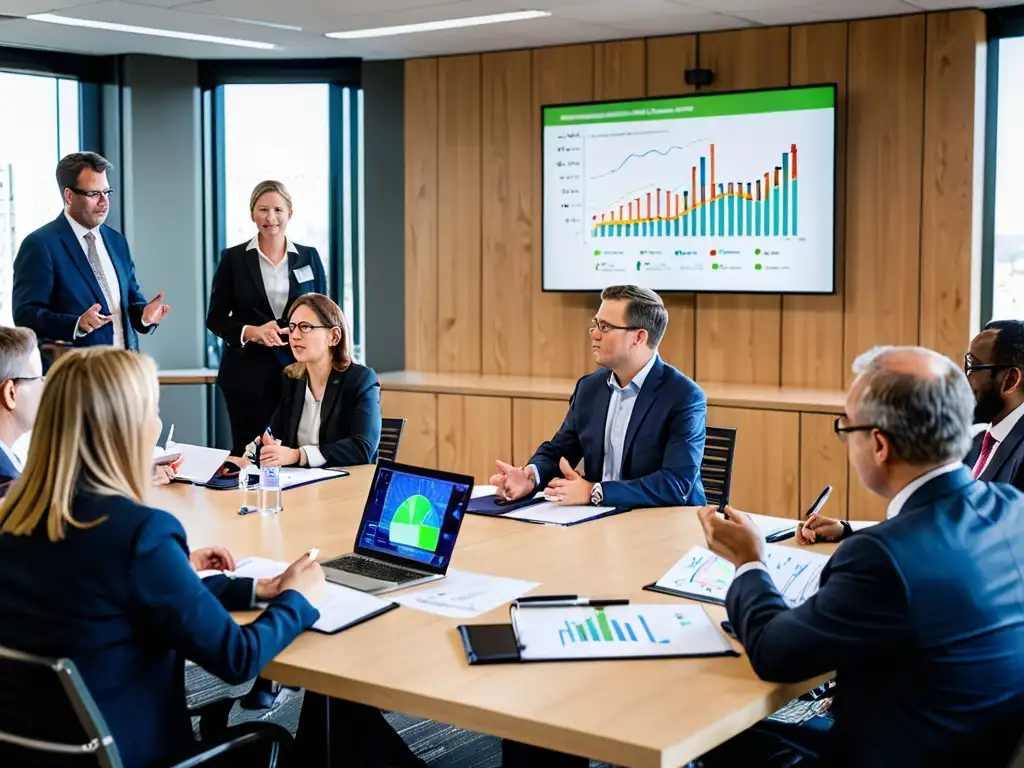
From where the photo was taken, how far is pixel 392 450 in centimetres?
470

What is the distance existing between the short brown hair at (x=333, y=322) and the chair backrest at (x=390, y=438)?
0.35m

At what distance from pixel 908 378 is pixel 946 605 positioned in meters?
0.40

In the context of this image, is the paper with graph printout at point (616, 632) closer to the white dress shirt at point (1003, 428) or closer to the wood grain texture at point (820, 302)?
the white dress shirt at point (1003, 428)

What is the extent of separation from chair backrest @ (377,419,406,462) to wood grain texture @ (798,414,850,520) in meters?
2.20

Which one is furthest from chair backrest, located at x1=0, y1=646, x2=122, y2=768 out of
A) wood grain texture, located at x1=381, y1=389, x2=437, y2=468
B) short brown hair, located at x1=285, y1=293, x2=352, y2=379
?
wood grain texture, located at x1=381, y1=389, x2=437, y2=468

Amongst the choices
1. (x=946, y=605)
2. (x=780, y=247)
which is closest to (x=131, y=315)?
(x=780, y=247)

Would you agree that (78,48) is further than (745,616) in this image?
Yes

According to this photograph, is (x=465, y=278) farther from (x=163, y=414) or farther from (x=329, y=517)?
(x=329, y=517)

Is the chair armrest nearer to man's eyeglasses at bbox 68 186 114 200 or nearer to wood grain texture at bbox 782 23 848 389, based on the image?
man's eyeglasses at bbox 68 186 114 200

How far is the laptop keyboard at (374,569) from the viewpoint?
110 inches

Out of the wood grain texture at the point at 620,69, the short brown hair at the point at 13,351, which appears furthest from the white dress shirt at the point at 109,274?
the wood grain texture at the point at 620,69

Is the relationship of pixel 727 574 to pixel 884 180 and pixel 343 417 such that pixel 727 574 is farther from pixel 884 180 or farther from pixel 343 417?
pixel 884 180

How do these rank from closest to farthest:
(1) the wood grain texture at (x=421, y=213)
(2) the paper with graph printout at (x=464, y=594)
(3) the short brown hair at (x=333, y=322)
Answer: (2) the paper with graph printout at (x=464, y=594), (3) the short brown hair at (x=333, y=322), (1) the wood grain texture at (x=421, y=213)

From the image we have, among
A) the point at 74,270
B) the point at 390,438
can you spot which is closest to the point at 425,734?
the point at 390,438
